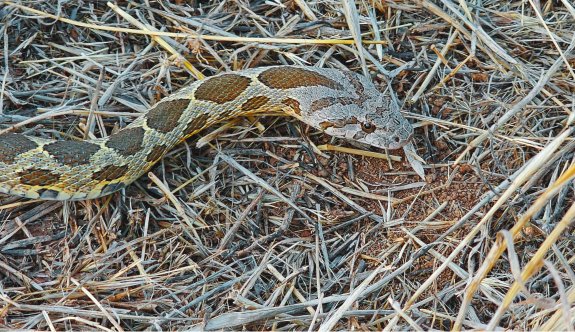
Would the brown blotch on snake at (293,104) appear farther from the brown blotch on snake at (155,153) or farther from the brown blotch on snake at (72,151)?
the brown blotch on snake at (72,151)

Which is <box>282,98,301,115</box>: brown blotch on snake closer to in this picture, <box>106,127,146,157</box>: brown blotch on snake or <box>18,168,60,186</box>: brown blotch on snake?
<box>106,127,146,157</box>: brown blotch on snake

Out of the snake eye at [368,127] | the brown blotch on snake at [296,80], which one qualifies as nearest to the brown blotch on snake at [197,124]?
the brown blotch on snake at [296,80]

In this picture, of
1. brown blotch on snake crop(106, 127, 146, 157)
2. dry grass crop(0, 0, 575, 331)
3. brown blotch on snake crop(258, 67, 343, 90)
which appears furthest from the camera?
brown blotch on snake crop(258, 67, 343, 90)

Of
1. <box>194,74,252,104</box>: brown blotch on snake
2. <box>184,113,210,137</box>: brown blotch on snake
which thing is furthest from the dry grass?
<box>194,74,252,104</box>: brown blotch on snake

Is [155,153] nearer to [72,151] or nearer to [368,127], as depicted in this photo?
[72,151]

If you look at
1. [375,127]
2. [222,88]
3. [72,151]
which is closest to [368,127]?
[375,127]

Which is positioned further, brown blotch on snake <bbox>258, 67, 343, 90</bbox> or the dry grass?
brown blotch on snake <bbox>258, 67, 343, 90</bbox>

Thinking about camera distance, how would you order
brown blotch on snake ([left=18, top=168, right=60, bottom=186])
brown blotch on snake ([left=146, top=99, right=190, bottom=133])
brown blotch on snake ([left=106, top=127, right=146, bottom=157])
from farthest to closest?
brown blotch on snake ([left=146, top=99, right=190, bottom=133]), brown blotch on snake ([left=106, top=127, right=146, bottom=157]), brown blotch on snake ([left=18, top=168, right=60, bottom=186])

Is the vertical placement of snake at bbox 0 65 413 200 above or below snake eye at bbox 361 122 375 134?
above
